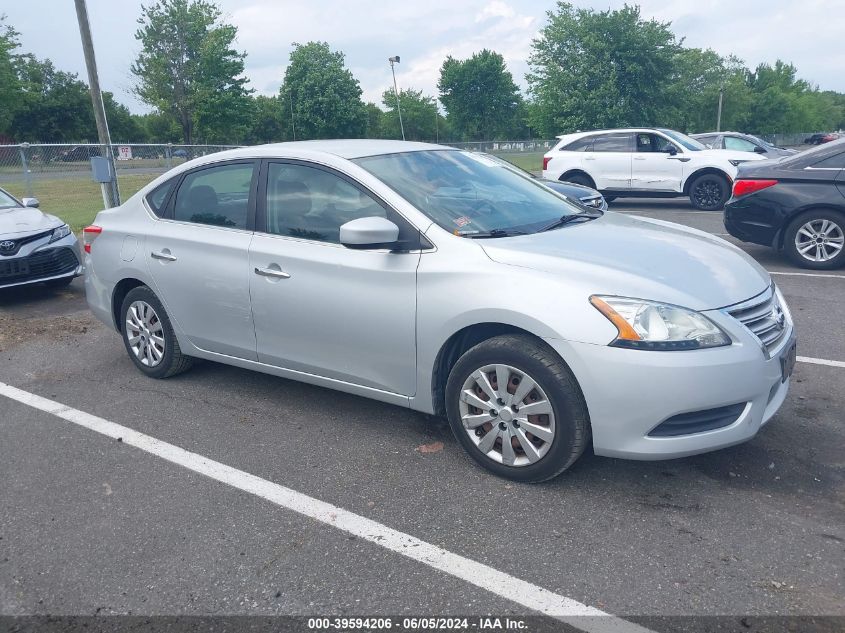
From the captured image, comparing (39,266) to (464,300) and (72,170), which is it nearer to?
(464,300)

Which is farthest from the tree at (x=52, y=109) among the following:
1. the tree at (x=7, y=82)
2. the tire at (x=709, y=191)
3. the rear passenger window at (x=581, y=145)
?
the tire at (x=709, y=191)

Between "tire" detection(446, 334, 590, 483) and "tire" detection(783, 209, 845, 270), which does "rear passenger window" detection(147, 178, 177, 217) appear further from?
"tire" detection(783, 209, 845, 270)

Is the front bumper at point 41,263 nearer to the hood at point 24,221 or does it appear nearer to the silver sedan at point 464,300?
the hood at point 24,221

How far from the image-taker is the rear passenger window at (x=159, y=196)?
498 cm

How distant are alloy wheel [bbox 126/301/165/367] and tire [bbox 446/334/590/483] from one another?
2.48m

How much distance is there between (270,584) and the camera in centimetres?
276

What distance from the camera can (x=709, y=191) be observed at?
1407 centimetres

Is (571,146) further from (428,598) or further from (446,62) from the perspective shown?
(446,62)

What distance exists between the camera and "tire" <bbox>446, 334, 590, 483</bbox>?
126 inches

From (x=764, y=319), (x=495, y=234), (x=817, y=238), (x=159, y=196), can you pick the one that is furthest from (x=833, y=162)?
(x=159, y=196)

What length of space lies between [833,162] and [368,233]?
22.1 ft

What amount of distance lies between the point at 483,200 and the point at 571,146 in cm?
1155

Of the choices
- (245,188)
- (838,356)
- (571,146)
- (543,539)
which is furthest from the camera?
(571,146)

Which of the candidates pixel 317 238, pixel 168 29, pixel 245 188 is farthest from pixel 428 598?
pixel 168 29
